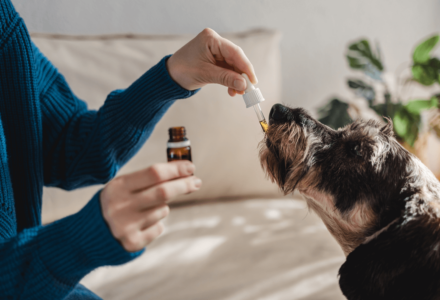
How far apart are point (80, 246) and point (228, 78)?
0.49m

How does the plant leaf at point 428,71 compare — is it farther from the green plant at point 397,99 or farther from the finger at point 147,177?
the finger at point 147,177

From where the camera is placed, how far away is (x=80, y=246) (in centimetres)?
50

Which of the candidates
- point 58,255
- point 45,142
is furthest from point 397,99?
point 58,255

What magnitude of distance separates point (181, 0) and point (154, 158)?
874mm

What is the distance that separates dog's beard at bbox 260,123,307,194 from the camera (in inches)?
35.2

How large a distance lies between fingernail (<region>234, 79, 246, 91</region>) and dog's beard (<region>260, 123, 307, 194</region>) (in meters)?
0.20

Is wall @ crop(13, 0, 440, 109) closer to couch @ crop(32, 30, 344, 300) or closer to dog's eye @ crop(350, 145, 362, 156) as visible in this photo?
couch @ crop(32, 30, 344, 300)

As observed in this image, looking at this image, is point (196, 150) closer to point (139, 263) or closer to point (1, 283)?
point (139, 263)

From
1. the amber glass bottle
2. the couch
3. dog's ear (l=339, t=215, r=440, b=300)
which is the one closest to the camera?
the amber glass bottle

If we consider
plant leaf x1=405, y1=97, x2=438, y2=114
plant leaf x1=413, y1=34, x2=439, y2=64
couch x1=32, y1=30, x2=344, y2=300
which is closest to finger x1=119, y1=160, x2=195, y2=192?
couch x1=32, y1=30, x2=344, y2=300

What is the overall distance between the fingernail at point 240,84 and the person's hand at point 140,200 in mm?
347

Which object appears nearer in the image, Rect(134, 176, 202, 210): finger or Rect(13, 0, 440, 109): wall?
Rect(134, 176, 202, 210): finger

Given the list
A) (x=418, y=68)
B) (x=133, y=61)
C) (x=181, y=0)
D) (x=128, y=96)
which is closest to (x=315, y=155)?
(x=128, y=96)

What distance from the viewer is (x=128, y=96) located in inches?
35.6
